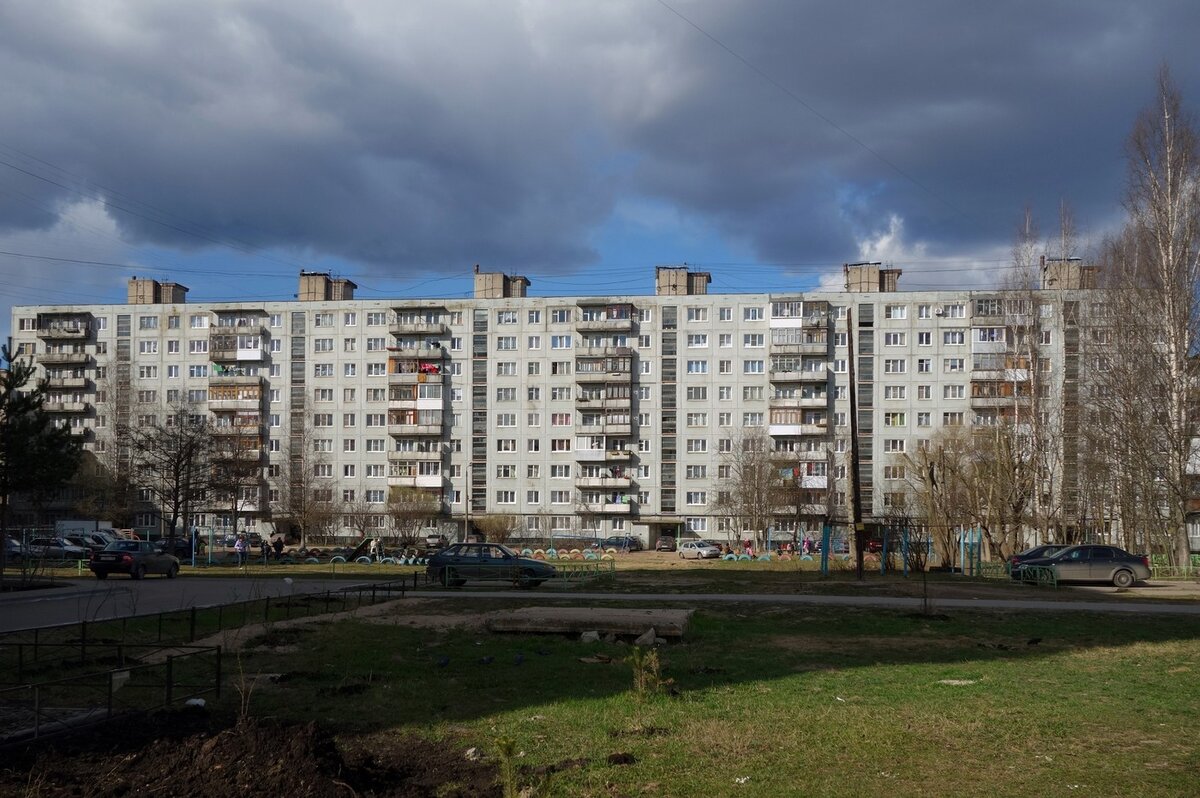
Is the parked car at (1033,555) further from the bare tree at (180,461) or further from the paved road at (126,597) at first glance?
the bare tree at (180,461)

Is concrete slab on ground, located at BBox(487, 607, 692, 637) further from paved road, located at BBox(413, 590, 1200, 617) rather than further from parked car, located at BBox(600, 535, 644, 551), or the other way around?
parked car, located at BBox(600, 535, 644, 551)

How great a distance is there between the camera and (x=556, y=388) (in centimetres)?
9131

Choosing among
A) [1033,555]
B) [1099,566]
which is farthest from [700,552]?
[1099,566]

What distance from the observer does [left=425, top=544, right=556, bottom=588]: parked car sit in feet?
106

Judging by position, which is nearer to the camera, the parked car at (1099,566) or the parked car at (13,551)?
the parked car at (1099,566)

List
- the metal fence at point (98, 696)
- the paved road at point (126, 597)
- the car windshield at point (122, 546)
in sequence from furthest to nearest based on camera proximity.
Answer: the car windshield at point (122, 546)
the paved road at point (126, 597)
the metal fence at point (98, 696)

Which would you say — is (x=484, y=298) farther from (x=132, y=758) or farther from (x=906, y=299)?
(x=132, y=758)

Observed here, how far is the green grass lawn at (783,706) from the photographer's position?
7816 mm

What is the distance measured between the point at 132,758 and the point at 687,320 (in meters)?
84.4

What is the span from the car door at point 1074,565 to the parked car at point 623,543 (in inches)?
1853

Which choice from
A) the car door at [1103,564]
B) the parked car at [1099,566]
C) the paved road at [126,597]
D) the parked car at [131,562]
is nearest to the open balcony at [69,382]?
the parked car at [131,562]

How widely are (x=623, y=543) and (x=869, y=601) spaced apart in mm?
57133

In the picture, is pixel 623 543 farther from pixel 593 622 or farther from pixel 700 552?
pixel 593 622

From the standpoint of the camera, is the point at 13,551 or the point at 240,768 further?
the point at 13,551
